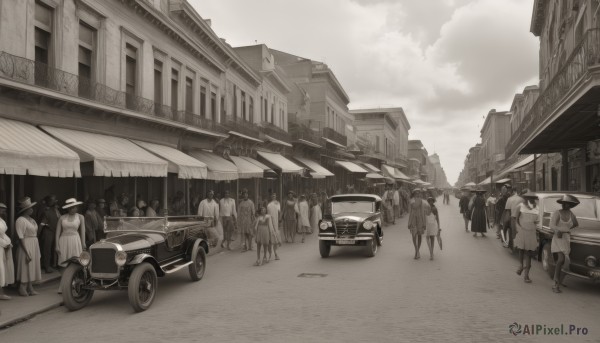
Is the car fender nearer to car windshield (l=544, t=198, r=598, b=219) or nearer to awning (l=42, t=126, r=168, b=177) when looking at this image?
awning (l=42, t=126, r=168, b=177)

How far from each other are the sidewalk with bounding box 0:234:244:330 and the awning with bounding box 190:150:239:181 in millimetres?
8174

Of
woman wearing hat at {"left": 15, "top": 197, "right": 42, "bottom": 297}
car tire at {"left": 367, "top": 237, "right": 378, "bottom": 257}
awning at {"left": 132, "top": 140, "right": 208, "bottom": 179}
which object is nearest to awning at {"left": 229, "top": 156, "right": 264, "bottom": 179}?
awning at {"left": 132, "top": 140, "right": 208, "bottom": 179}

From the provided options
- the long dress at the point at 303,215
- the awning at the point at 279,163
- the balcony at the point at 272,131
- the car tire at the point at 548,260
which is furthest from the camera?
the balcony at the point at 272,131

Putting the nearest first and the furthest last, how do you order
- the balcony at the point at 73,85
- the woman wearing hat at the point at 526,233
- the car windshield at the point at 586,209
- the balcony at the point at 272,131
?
the woman wearing hat at the point at 526,233 → the car windshield at the point at 586,209 → the balcony at the point at 73,85 → the balcony at the point at 272,131

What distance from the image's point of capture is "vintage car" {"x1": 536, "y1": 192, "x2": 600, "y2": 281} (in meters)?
8.51

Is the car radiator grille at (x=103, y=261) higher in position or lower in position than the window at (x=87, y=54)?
lower

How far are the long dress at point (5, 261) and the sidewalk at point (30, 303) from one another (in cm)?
40

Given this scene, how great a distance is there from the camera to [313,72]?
131 ft

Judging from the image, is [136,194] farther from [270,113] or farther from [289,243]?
[270,113]

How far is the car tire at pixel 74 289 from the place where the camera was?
24.6ft

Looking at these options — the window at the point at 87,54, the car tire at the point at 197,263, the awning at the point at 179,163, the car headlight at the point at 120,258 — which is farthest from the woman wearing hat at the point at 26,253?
the awning at the point at 179,163

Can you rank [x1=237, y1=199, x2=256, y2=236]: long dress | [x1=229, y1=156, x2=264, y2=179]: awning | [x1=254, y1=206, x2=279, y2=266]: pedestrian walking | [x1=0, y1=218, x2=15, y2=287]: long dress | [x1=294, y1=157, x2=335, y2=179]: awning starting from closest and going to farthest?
[x1=0, y1=218, x2=15, y2=287]: long dress → [x1=254, y1=206, x2=279, y2=266]: pedestrian walking → [x1=237, y1=199, x2=256, y2=236]: long dress → [x1=229, y1=156, x2=264, y2=179]: awning → [x1=294, y1=157, x2=335, y2=179]: awning

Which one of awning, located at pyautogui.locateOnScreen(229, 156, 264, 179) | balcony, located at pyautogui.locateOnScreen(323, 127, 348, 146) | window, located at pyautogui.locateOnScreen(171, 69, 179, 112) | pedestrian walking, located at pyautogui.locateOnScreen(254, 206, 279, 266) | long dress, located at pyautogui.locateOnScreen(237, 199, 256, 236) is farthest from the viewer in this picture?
balcony, located at pyautogui.locateOnScreen(323, 127, 348, 146)

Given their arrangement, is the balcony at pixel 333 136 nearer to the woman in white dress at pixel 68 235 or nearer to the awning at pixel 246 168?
the awning at pixel 246 168
